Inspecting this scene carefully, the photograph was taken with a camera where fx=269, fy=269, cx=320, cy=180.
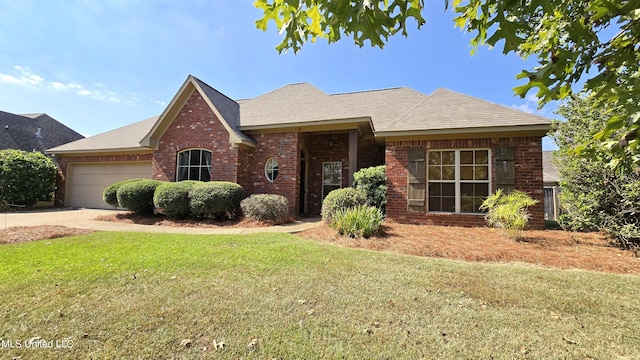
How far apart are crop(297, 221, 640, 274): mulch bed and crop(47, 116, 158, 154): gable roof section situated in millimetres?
11435

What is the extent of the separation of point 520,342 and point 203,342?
114 inches

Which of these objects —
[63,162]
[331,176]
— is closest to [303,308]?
[331,176]

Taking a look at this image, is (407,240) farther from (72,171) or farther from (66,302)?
(72,171)

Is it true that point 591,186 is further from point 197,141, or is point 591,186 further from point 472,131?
point 197,141

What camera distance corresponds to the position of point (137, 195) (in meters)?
10.0

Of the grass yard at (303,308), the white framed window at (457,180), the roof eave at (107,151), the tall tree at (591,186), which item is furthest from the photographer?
the roof eave at (107,151)

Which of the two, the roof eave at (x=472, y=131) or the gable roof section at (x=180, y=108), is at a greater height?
the gable roof section at (x=180, y=108)

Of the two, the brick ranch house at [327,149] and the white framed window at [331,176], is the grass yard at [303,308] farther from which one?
the white framed window at [331,176]

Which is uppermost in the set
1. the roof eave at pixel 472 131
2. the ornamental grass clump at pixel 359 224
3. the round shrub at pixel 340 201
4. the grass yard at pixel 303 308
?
the roof eave at pixel 472 131

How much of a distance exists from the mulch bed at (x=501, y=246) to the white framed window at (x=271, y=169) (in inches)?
166

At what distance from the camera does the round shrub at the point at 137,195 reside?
9977mm

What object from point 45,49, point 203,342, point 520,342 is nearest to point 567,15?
point 520,342

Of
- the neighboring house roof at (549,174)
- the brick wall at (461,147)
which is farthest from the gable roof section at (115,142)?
the neighboring house roof at (549,174)

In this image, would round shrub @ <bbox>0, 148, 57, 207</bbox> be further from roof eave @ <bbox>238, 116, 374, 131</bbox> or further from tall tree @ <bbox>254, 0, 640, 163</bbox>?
tall tree @ <bbox>254, 0, 640, 163</bbox>
